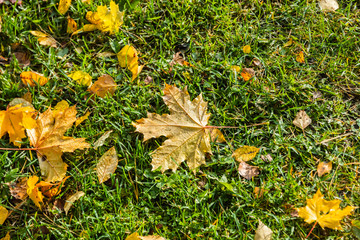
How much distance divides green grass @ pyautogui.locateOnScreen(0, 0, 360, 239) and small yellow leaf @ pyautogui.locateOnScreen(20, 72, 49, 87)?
53mm

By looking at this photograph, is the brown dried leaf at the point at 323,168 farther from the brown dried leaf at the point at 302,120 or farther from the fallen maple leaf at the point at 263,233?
the fallen maple leaf at the point at 263,233

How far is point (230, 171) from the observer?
7.18ft

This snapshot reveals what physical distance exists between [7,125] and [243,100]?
1.64 metres

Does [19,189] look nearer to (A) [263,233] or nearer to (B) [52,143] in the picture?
(B) [52,143]

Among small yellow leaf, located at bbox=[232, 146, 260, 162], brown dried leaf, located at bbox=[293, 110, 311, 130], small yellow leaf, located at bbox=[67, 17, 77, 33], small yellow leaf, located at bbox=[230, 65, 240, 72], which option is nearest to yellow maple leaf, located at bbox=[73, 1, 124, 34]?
small yellow leaf, located at bbox=[67, 17, 77, 33]

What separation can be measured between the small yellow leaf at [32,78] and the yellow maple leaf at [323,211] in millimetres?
1976

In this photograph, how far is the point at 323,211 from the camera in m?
2.04

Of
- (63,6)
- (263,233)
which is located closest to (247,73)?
(263,233)

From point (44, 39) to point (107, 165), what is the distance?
1.14m

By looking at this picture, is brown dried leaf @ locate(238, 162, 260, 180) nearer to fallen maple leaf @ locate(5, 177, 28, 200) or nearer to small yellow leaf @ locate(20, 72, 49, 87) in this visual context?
fallen maple leaf @ locate(5, 177, 28, 200)

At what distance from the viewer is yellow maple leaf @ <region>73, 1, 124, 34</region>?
247 centimetres

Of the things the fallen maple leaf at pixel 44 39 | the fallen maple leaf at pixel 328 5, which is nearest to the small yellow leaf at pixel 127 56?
the fallen maple leaf at pixel 44 39

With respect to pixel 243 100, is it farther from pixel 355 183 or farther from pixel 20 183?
pixel 20 183

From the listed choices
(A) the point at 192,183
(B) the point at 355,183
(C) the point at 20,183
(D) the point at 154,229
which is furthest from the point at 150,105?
(B) the point at 355,183
